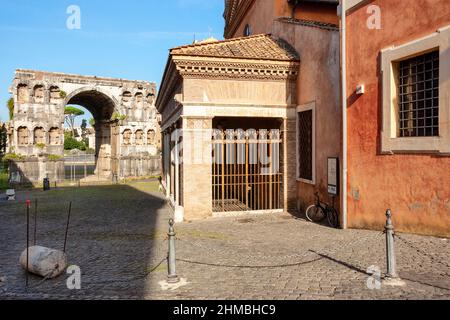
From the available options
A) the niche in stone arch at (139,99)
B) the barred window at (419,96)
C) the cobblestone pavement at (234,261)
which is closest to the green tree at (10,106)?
the niche in stone arch at (139,99)

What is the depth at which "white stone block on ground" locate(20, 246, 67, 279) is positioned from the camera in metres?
5.86

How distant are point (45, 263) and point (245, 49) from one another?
29.7ft

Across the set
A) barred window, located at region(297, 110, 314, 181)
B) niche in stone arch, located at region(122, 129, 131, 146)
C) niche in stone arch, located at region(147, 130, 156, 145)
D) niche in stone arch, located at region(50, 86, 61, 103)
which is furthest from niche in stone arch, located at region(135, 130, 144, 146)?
barred window, located at region(297, 110, 314, 181)

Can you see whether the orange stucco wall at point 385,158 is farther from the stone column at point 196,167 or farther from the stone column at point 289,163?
the stone column at point 196,167

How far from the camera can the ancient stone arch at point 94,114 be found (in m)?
27.6

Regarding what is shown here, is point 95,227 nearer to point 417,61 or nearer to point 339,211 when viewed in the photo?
→ point 339,211

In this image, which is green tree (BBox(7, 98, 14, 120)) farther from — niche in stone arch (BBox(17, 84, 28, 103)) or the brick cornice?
the brick cornice

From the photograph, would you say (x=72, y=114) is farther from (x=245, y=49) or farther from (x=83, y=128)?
(x=245, y=49)

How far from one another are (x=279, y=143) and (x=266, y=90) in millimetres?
1894

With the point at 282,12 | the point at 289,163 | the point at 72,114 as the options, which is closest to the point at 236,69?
the point at 289,163

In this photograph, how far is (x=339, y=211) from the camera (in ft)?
30.6

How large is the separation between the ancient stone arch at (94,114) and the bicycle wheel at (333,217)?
2318cm

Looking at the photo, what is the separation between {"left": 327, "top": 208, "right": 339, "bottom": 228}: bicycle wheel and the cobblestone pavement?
36 cm
